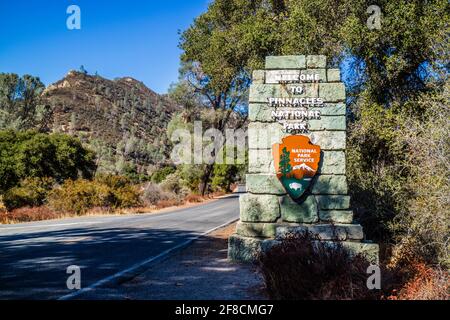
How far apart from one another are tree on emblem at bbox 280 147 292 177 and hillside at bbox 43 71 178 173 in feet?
159

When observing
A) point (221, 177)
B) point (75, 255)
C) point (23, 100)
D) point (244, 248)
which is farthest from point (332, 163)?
point (23, 100)

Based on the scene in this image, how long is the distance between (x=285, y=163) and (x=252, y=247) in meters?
1.88

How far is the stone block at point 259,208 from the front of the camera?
8602 millimetres

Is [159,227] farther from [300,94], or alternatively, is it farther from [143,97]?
[143,97]

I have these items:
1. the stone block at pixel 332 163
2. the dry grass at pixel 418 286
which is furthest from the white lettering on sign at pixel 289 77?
the dry grass at pixel 418 286

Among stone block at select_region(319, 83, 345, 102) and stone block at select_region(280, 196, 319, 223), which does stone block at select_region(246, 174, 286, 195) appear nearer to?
stone block at select_region(280, 196, 319, 223)

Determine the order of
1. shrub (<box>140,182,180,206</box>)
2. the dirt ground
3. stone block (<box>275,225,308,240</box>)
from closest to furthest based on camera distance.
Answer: the dirt ground
stone block (<box>275,225,308,240</box>)
shrub (<box>140,182,180,206</box>)

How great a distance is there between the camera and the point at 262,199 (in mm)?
8672

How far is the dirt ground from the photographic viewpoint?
5926 millimetres

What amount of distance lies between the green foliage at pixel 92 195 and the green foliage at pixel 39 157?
5422 mm

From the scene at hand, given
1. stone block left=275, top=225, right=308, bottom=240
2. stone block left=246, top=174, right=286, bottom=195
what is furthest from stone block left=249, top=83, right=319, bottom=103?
stone block left=275, top=225, right=308, bottom=240

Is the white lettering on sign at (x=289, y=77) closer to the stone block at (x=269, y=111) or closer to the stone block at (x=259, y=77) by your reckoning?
the stone block at (x=259, y=77)
